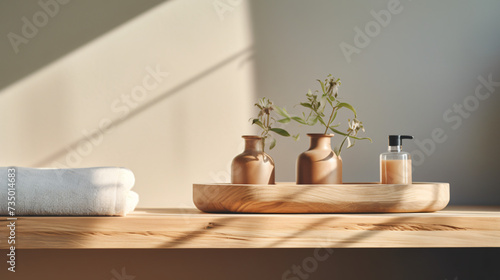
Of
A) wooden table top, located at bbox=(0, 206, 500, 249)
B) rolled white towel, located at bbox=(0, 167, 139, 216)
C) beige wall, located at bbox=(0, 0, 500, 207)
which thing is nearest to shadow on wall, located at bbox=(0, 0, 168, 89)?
beige wall, located at bbox=(0, 0, 500, 207)

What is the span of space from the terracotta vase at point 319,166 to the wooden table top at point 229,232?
6.6 inches

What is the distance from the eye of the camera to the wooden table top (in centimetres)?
94

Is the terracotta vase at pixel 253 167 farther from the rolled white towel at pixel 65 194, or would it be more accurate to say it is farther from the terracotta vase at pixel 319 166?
the rolled white towel at pixel 65 194

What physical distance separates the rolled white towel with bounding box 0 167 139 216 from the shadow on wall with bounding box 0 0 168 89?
1.53ft

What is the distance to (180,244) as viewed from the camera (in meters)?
0.95

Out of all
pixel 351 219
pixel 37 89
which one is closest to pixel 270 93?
pixel 351 219

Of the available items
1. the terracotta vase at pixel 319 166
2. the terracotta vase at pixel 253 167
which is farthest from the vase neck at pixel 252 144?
the terracotta vase at pixel 319 166

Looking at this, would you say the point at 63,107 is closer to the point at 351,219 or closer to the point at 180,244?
the point at 180,244

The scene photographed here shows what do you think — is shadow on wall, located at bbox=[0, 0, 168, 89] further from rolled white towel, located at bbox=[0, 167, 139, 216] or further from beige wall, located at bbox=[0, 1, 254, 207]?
rolled white towel, located at bbox=[0, 167, 139, 216]

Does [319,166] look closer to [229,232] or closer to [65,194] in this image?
[229,232]

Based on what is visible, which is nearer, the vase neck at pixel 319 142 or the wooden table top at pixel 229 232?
the wooden table top at pixel 229 232

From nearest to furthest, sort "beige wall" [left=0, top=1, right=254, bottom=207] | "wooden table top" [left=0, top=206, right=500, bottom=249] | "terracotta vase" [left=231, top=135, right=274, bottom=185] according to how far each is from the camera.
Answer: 1. "wooden table top" [left=0, top=206, right=500, bottom=249]
2. "terracotta vase" [left=231, top=135, right=274, bottom=185]
3. "beige wall" [left=0, top=1, right=254, bottom=207]

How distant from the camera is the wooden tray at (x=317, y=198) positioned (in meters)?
1.03

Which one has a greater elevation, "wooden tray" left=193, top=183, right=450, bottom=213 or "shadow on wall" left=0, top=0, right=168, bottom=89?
"shadow on wall" left=0, top=0, right=168, bottom=89
